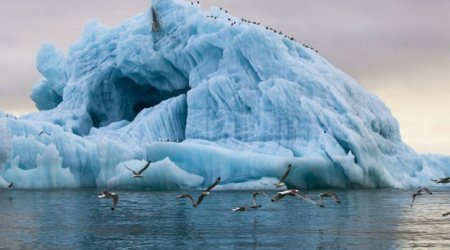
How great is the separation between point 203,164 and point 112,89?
16862 millimetres

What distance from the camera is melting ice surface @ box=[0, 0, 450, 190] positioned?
50.6 meters

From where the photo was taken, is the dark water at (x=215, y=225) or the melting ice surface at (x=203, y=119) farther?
the melting ice surface at (x=203, y=119)

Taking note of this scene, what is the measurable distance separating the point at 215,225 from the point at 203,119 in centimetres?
2809

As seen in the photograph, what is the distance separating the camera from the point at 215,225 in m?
28.0

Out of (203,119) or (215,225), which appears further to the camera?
(203,119)

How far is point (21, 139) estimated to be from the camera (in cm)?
→ 5081

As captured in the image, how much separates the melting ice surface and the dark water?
746 cm

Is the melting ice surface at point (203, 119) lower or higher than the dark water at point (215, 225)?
higher

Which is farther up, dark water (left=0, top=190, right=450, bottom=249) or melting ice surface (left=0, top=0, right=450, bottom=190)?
melting ice surface (left=0, top=0, right=450, bottom=190)

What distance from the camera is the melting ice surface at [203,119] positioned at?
50625mm

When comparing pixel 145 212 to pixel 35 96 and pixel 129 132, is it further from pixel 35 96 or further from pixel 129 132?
pixel 35 96

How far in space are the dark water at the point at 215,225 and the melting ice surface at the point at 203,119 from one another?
746 cm

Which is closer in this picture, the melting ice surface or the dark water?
the dark water

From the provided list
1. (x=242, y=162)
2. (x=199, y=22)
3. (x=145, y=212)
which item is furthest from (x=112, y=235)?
(x=199, y=22)
